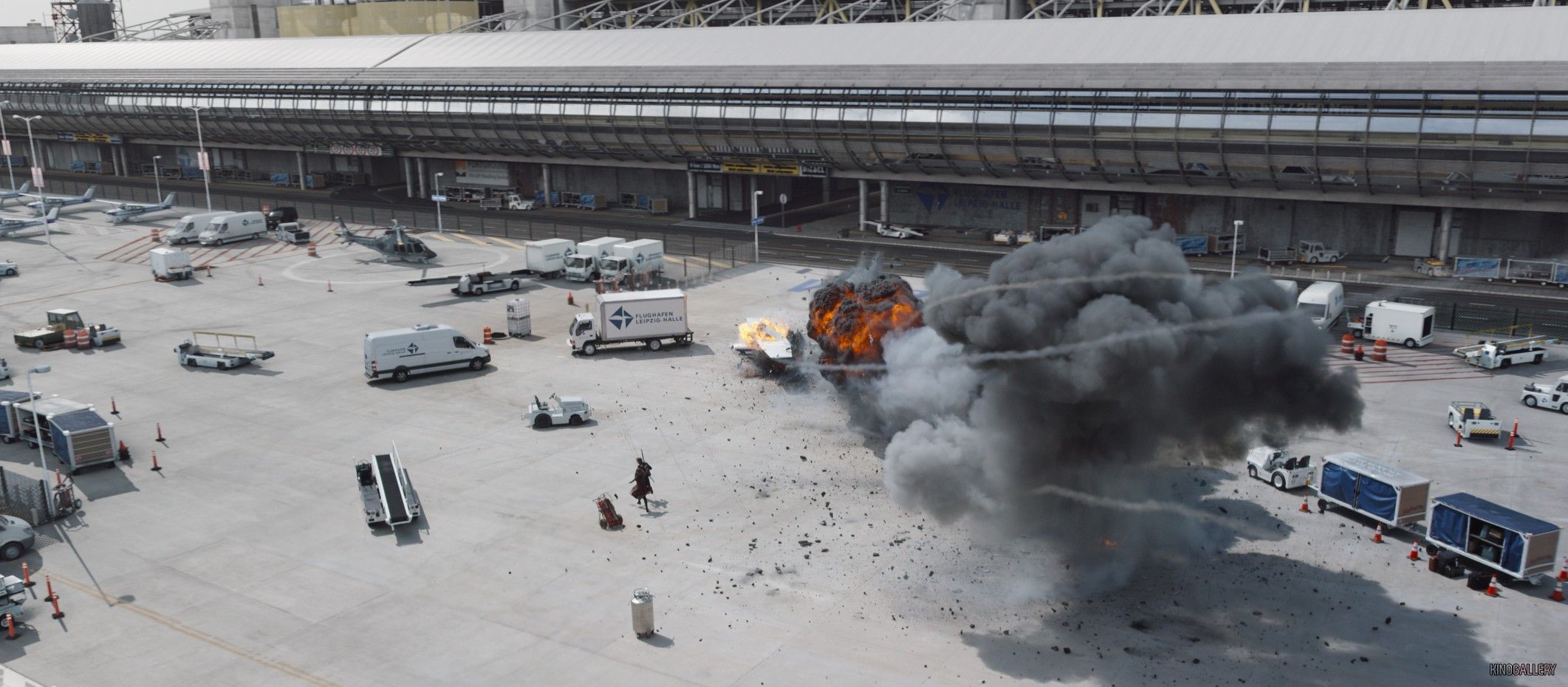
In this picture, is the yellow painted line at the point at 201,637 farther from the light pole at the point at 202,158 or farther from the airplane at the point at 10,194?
the airplane at the point at 10,194

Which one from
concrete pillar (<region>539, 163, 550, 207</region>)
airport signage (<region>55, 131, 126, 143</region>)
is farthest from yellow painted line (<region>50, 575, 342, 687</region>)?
airport signage (<region>55, 131, 126, 143</region>)

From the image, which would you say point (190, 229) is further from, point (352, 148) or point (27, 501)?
point (27, 501)

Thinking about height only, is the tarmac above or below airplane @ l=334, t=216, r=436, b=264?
below

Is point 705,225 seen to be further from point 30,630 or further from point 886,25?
point 30,630

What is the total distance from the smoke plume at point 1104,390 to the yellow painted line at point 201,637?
1523 centimetres

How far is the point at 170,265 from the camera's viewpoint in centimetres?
7475

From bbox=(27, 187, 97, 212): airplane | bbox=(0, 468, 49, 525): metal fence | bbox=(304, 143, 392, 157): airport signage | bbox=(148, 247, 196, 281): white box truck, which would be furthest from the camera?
bbox=(304, 143, 392, 157): airport signage

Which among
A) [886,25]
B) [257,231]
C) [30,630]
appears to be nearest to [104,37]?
[257,231]

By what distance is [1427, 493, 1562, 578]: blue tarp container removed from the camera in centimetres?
3152

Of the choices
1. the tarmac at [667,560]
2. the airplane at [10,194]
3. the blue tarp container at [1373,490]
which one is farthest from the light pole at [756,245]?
the airplane at [10,194]

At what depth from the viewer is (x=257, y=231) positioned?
90250mm

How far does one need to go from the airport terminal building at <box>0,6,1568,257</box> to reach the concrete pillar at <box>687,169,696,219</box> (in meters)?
0.24

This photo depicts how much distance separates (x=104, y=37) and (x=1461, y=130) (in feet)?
582

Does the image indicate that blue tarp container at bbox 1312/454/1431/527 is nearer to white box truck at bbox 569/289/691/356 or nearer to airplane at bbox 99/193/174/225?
white box truck at bbox 569/289/691/356
